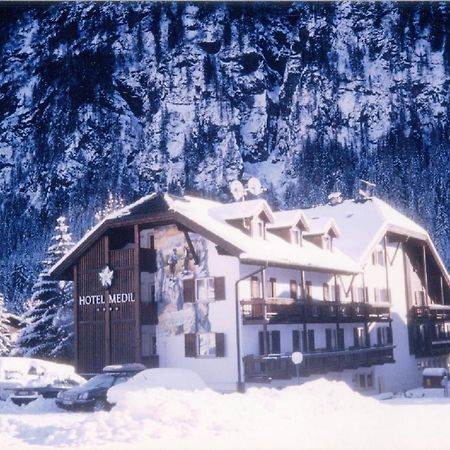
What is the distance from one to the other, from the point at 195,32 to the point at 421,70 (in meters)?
9.25

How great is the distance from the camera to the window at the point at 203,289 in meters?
29.2

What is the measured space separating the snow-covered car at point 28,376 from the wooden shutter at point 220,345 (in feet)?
23.5

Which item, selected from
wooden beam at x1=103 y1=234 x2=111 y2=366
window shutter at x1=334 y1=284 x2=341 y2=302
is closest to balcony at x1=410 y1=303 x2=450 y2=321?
→ window shutter at x1=334 y1=284 x2=341 y2=302

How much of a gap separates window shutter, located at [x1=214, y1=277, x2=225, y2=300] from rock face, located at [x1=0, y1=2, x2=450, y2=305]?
8.63 meters

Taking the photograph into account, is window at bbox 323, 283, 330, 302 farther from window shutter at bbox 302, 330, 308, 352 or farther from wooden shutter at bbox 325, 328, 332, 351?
window shutter at bbox 302, 330, 308, 352

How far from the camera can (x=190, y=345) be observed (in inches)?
1164

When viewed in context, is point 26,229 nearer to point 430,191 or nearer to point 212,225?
point 212,225

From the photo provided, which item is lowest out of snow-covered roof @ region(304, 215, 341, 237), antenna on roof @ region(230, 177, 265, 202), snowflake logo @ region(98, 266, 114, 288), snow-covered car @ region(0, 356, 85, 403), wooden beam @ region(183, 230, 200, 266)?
snow-covered car @ region(0, 356, 85, 403)

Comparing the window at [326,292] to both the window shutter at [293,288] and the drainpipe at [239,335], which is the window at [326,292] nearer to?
the window shutter at [293,288]

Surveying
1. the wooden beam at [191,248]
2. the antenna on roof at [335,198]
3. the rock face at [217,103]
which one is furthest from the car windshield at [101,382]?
the antenna on roof at [335,198]

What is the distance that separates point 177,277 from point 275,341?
5458mm

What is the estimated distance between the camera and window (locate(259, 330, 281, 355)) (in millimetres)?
29453

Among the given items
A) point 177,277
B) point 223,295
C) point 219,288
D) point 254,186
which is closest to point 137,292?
point 177,277

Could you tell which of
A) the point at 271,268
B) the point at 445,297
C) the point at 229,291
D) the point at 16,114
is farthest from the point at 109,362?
the point at 445,297
